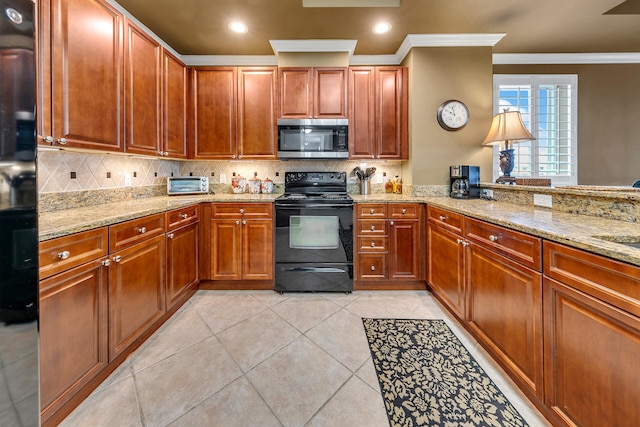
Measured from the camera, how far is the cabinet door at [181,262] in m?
2.15

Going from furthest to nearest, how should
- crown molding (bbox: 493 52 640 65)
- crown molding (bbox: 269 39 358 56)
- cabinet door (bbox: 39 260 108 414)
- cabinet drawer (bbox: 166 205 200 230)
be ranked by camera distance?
crown molding (bbox: 493 52 640 65) → crown molding (bbox: 269 39 358 56) → cabinet drawer (bbox: 166 205 200 230) → cabinet door (bbox: 39 260 108 414)

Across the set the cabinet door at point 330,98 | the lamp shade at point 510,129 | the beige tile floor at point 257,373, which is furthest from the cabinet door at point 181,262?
the lamp shade at point 510,129

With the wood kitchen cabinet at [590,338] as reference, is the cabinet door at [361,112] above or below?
above

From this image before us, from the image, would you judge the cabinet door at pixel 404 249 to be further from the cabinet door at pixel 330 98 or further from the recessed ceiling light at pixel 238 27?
the recessed ceiling light at pixel 238 27

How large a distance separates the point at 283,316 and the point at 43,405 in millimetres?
1407

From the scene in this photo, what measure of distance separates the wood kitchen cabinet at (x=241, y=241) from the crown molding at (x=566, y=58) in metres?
3.38

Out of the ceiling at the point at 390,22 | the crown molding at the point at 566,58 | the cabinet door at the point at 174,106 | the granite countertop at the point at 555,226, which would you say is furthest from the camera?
the crown molding at the point at 566,58

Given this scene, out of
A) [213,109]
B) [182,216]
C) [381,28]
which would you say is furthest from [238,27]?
[182,216]

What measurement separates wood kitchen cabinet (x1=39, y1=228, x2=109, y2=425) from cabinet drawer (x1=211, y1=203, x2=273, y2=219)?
3.99 ft

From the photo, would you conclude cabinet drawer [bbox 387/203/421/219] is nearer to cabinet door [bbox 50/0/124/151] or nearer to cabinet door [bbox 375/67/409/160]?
cabinet door [bbox 375/67/409/160]

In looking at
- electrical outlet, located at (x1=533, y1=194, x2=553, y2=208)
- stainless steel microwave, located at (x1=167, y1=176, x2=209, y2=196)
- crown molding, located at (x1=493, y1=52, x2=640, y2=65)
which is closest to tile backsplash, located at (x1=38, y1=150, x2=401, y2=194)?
stainless steel microwave, located at (x1=167, y1=176, x2=209, y2=196)

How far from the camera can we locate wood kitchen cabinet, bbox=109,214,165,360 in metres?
1.54

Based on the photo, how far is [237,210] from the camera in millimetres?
2678

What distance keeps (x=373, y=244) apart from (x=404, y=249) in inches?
12.6
